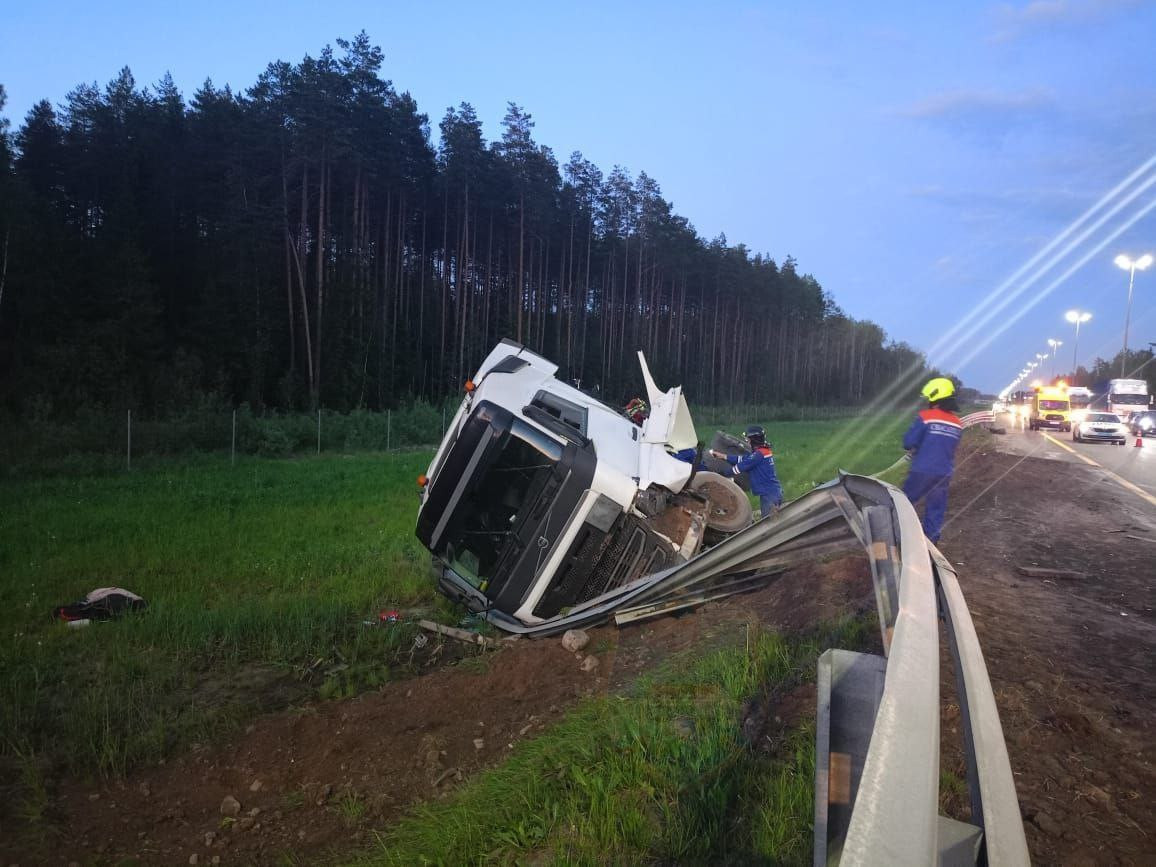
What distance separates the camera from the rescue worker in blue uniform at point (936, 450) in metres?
6.60

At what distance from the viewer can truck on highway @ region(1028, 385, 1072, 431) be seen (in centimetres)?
3528

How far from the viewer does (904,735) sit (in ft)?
5.03

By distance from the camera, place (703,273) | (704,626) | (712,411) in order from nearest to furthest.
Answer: (704,626) → (712,411) → (703,273)

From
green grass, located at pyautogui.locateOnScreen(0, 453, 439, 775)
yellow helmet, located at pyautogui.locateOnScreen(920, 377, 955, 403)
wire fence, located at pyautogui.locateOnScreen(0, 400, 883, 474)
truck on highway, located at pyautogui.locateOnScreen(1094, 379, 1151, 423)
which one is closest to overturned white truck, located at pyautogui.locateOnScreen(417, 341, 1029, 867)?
green grass, located at pyautogui.locateOnScreen(0, 453, 439, 775)

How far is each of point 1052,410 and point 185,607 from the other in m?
38.6

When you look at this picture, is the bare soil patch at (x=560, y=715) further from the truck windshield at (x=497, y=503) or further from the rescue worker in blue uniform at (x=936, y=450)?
the truck windshield at (x=497, y=503)

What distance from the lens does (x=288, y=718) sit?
482 centimetres

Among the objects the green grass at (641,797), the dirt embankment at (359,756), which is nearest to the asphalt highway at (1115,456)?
the dirt embankment at (359,756)

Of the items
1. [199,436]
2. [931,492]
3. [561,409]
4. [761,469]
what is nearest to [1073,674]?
[931,492]

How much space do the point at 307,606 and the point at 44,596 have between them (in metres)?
2.60

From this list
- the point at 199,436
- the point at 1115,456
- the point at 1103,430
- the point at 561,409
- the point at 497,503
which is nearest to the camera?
the point at 497,503

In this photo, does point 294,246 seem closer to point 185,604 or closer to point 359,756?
point 185,604

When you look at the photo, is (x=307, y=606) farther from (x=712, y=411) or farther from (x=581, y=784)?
(x=712, y=411)

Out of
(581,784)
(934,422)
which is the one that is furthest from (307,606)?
(934,422)
